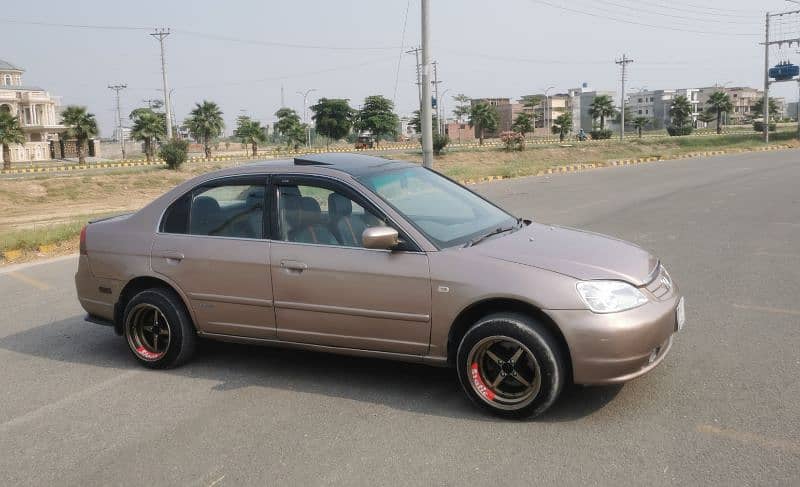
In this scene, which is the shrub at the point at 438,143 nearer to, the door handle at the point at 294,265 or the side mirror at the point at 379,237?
the door handle at the point at 294,265

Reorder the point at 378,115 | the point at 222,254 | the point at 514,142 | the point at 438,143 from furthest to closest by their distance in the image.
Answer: the point at 378,115 < the point at 514,142 < the point at 438,143 < the point at 222,254

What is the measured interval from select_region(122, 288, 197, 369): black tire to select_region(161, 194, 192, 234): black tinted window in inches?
17.9

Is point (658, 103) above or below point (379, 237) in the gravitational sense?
above

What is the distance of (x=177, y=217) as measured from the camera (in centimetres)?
552

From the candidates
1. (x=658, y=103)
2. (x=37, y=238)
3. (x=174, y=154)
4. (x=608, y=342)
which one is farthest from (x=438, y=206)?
(x=658, y=103)

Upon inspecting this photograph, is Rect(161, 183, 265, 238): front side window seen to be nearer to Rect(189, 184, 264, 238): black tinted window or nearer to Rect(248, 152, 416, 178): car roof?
Rect(189, 184, 264, 238): black tinted window

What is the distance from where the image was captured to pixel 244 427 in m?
4.33

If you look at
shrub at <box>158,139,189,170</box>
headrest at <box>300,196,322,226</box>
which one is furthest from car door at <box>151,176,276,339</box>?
shrub at <box>158,139,189,170</box>

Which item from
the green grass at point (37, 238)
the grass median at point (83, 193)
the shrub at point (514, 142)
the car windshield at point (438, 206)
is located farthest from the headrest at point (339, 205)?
the shrub at point (514, 142)

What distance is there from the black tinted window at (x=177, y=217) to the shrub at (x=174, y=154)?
35.9m

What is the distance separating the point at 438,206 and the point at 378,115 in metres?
85.9

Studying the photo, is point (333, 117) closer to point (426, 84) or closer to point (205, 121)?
point (205, 121)

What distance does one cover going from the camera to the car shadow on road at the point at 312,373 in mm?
4527

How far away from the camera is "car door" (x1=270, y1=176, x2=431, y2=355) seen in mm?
4531
